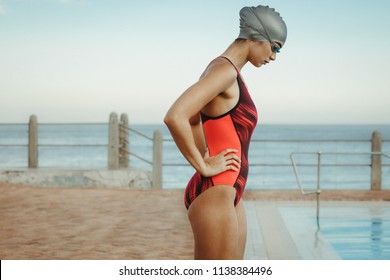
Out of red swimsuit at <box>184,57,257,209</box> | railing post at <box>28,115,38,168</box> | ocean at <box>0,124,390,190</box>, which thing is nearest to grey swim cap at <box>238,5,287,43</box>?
red swimsuit at <box>184,57,257,209</box>

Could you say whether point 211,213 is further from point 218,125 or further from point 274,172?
point 274,172

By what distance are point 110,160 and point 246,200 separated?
3126 millimetres

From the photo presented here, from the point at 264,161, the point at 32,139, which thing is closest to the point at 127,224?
the point at 32,139

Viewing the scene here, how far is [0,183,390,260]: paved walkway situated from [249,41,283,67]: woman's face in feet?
10.5

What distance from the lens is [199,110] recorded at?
171 centimetres

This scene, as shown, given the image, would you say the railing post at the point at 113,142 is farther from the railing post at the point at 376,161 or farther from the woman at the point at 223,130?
the woman at the point at 223,130

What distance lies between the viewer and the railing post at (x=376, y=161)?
381 inches

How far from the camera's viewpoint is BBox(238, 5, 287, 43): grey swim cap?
180 cm

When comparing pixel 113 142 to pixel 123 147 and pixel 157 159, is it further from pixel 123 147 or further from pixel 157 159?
pixel 157 159

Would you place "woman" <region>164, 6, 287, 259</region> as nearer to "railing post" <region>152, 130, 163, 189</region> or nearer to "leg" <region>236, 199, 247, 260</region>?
"leg" <region>236, 199, 247, 260</region>

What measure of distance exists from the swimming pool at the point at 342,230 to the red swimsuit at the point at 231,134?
3347mm

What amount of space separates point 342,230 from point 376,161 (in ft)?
12.7

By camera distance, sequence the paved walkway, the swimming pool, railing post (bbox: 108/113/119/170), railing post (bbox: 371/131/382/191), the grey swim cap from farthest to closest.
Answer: railing post (bbox: 108/113/119/170), railing post (bbox: 371/131/382/191), the swimming pool, the paved walkway, the grey swim cap

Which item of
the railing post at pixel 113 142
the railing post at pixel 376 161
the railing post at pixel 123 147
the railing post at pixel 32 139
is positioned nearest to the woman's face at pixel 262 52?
the railing post at pixel 376 161
